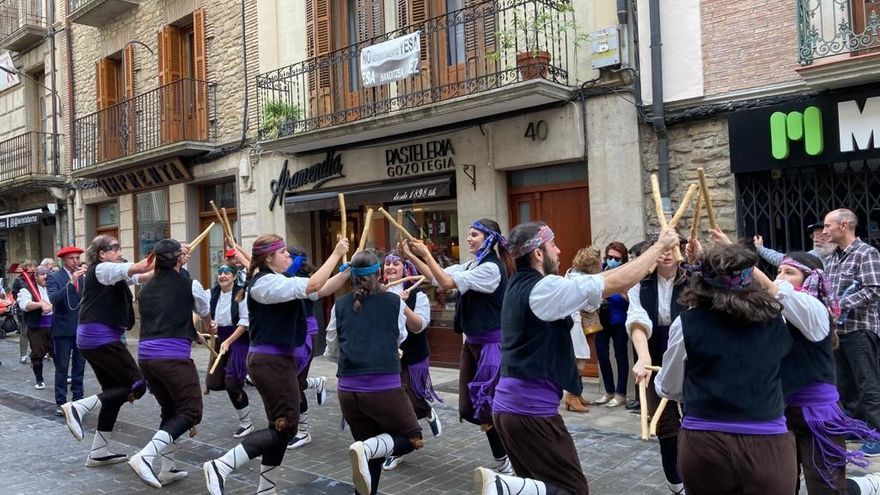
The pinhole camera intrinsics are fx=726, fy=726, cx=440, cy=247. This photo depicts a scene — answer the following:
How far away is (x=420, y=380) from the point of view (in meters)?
6.32

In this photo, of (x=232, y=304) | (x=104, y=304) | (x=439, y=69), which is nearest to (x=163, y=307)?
(x=104, y=304)

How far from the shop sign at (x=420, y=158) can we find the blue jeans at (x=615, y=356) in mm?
3737

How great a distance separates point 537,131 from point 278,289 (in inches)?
216

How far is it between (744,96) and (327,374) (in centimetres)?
681

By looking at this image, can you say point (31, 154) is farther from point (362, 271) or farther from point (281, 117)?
point (362, 271)

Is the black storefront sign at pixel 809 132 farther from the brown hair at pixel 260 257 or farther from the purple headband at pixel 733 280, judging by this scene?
the brown hair at pixel 260 257

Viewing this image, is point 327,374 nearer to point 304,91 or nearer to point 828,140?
point 304,91

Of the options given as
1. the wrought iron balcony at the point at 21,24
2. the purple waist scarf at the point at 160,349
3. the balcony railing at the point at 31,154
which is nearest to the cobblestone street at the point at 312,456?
the purple waist scarf at the point at 160,349

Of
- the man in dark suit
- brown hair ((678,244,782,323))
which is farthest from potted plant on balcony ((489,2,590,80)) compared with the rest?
brown hair ((678,244,782,323))

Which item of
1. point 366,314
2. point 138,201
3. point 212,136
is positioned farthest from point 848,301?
point 138,201

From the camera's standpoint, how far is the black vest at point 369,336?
4.72 meters

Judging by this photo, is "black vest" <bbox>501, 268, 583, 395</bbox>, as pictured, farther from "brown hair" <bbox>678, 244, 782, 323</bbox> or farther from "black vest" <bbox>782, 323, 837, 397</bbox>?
"black vest" <bbox>782, 323, 837, 397</bbox>

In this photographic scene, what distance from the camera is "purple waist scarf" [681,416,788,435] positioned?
119 inches

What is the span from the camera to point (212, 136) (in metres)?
14.5
